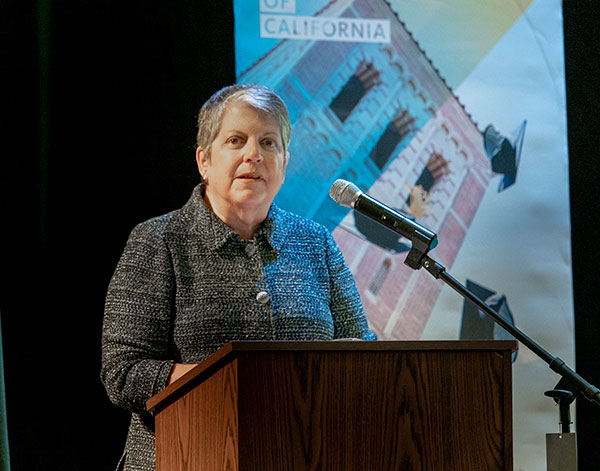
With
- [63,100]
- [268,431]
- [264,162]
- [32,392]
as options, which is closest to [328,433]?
[268,431]

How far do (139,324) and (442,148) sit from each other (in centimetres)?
139

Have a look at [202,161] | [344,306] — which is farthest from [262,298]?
[202,161]

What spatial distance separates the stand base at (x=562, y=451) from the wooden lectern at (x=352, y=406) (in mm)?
230

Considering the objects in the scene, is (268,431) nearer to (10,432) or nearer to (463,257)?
(10,432)

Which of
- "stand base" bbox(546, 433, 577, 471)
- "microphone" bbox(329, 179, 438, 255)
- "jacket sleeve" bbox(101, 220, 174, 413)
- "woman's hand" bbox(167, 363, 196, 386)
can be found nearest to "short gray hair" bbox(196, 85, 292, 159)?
→ "jacket sleeve" bbox(101, 220, 174, 413)

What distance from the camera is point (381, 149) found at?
2773mm

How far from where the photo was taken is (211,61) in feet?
8.78

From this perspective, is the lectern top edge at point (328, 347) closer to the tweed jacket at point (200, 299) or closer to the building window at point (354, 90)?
the tweed jacket at point (200, 299)

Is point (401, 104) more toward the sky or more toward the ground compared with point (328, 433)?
more toward the sky

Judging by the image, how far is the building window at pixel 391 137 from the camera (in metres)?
2.77

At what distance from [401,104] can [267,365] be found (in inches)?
64.6

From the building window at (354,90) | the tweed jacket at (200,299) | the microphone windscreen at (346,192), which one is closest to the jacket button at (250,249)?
the tweed jacket at (200,299)

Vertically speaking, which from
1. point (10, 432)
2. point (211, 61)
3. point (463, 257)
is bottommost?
point (10, 432)

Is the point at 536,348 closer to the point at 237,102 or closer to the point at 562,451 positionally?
the point at 562,451
